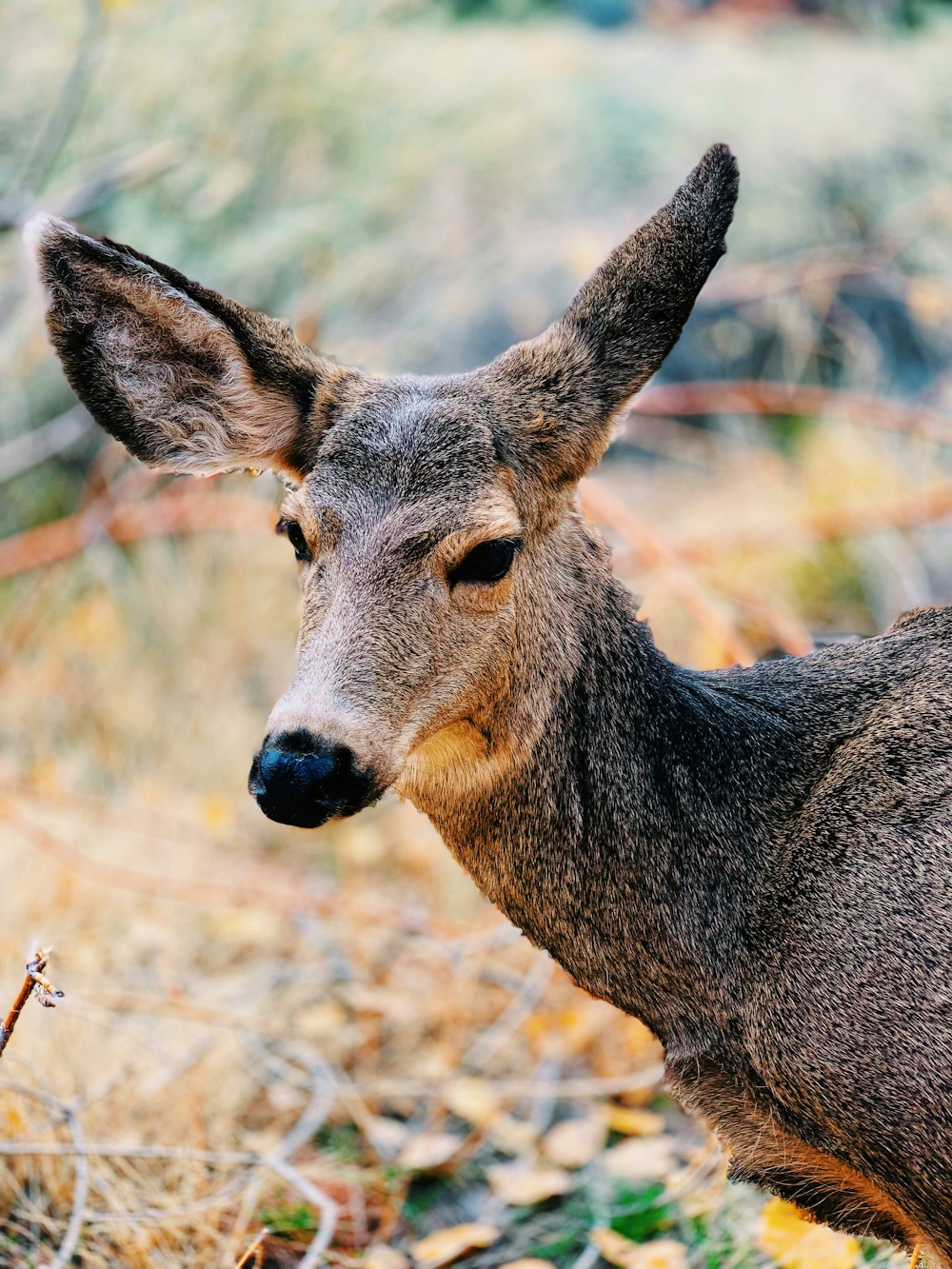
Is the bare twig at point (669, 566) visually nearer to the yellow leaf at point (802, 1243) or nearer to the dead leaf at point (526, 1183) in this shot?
the yellow leaf at point (802, 1243)

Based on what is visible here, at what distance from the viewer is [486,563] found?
2.43 meters

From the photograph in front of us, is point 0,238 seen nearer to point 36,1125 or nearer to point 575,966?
point 36,1125

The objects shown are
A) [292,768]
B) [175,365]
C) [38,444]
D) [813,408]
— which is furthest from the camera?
[38,444]

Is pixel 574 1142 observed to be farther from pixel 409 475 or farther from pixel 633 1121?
pixel 409 475

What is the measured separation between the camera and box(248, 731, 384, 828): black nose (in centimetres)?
209

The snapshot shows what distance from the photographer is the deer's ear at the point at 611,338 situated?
8.07 ft

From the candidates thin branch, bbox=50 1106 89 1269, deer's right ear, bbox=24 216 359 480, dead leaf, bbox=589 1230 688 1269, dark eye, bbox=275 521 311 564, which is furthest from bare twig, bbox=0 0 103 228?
dead leaf, bbox=589 1230 688 1269

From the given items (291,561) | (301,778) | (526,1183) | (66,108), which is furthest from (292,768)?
(66,108)

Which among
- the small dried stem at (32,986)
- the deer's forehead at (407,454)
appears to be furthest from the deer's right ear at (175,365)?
the small dried stem at (32,986)

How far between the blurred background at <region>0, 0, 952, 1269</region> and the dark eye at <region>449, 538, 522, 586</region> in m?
0.64

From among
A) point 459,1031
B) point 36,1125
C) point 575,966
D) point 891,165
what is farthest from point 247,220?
point 575,966

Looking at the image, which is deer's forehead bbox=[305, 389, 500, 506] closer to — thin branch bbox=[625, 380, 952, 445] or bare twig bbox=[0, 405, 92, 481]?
thin branch bbox=[625, 380, 952, 445]

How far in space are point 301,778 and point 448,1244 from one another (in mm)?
1952

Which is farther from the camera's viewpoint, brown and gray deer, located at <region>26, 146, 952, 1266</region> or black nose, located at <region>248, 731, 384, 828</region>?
brown and gray deer, located at <region>26, 146, 952, 1266</region>
